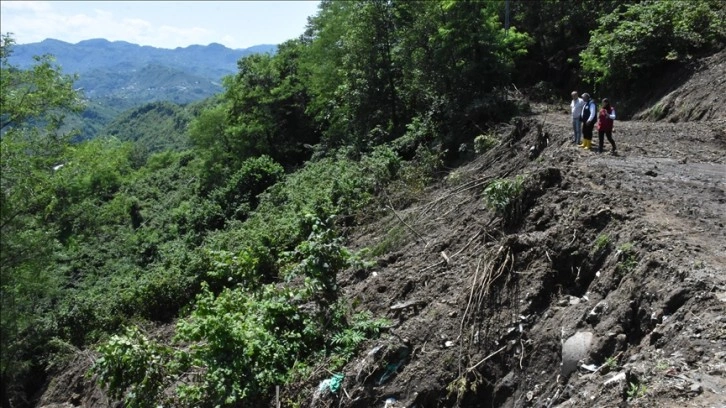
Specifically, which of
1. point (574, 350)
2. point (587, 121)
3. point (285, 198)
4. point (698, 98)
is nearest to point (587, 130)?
point (587, 121)

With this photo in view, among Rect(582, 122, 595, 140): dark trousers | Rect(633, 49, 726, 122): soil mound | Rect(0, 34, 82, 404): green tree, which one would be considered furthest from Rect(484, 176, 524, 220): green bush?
Rect(0, 34, 82, 404): green tree

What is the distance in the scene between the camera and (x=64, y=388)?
41.3 feet

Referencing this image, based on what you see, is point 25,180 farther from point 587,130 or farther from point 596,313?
point 587,130

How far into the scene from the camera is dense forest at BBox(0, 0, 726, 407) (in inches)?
280

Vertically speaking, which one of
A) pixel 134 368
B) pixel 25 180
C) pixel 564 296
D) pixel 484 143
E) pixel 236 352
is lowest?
pixel 134 368

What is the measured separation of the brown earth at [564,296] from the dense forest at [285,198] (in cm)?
83

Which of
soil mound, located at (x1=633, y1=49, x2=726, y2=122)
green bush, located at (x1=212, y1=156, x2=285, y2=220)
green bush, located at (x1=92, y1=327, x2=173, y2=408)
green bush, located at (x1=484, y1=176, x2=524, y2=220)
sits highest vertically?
soil mound, located at (x1=633, y1=49, x2=726, y2=122)

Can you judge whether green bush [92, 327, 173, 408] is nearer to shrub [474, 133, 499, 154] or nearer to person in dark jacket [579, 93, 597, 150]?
person in dark jacket [579, 93, 597, 150]

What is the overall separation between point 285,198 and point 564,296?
15.8 metres

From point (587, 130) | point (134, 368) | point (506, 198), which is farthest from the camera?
point (587, 130)

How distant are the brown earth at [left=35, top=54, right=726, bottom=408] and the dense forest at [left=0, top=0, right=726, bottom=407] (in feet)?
2.71

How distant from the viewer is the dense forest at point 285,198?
23.3 ft

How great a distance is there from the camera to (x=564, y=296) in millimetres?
6176

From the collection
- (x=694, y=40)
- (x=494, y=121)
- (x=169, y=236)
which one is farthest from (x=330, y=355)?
(x=169, y=236)
